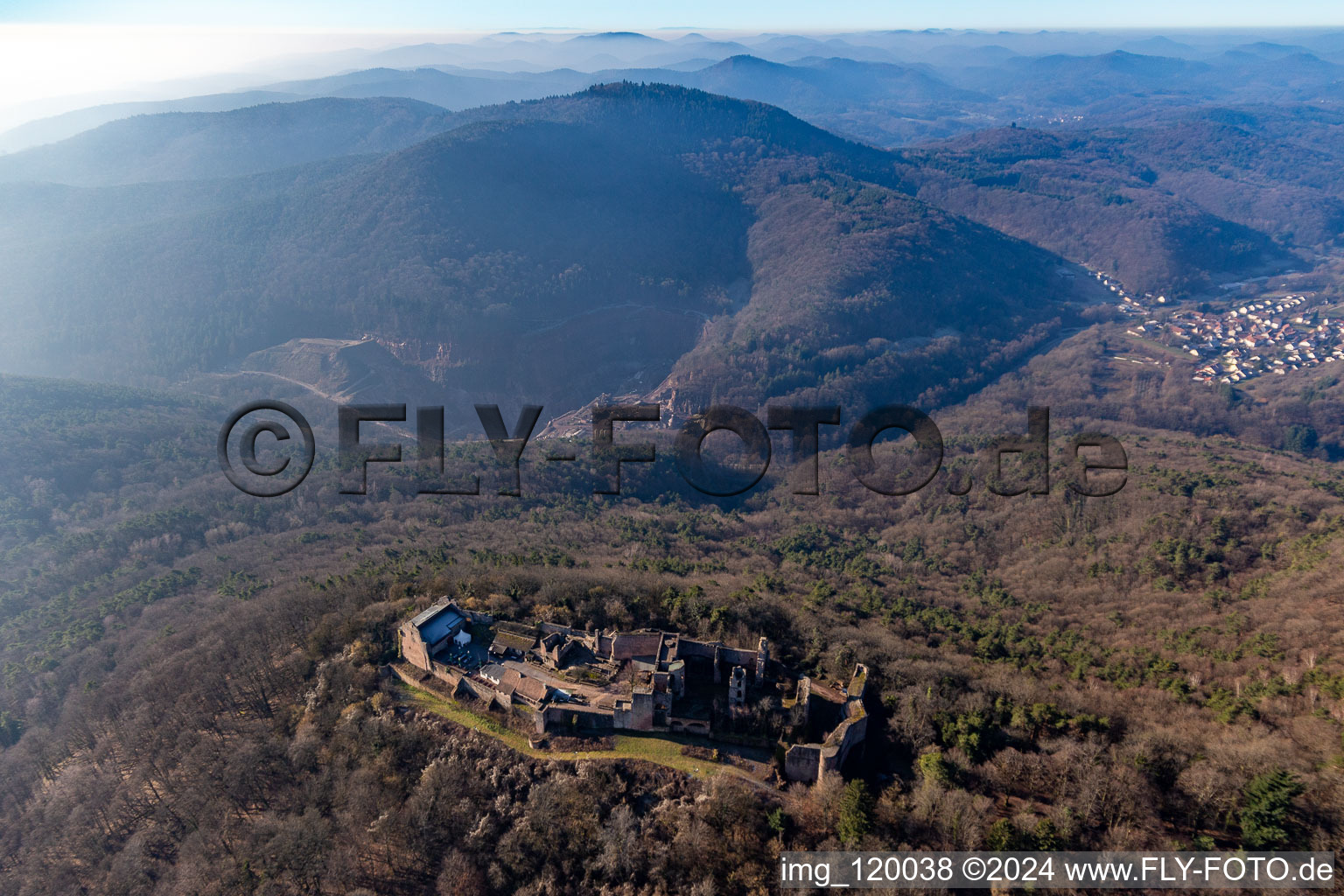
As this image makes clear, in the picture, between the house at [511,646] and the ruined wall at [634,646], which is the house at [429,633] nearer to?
the house at [511,646]

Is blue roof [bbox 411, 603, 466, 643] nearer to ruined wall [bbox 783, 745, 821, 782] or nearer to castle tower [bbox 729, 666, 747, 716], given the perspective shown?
castle tower [bbox 729, 666, 747, 716]

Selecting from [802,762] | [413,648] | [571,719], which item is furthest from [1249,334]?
[413,648]

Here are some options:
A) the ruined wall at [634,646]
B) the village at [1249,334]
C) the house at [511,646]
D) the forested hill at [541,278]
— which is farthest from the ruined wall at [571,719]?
the village at [1249,334]

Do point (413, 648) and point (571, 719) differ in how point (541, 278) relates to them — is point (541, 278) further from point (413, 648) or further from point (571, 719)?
point (571, 719)

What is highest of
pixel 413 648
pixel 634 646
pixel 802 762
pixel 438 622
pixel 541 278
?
pixel 541 278

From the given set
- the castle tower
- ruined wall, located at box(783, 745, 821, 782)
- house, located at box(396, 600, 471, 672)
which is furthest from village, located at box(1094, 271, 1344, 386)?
house, located at box(396, 600, 471, 672)

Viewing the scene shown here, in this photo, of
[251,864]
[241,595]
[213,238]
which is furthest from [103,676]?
[213,238]

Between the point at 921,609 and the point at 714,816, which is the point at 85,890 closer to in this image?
the point at 714,816
